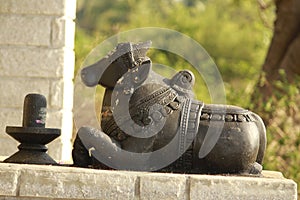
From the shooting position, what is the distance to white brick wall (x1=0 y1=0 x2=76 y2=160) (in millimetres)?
5477

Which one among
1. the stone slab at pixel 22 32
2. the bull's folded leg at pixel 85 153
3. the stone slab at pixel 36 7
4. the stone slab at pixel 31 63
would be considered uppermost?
the stone slab at pixel 36 7

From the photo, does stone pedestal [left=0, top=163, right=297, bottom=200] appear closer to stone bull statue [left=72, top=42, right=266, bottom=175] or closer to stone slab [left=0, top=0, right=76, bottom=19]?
stone bull statue [left=72, top=42, right=266, bottom=175]

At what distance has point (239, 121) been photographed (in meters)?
3.77

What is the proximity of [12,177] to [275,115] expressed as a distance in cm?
451

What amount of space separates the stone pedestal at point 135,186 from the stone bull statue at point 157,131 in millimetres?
236

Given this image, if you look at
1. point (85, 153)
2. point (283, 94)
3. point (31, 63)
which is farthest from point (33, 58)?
point (283, 94)

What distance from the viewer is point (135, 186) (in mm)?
3482

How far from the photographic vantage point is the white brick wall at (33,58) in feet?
18.0

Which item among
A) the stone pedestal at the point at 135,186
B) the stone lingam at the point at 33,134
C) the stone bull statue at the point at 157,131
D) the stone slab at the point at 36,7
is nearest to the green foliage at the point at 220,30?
the stone slab at the point at 36,7

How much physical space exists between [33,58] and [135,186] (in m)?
2.27

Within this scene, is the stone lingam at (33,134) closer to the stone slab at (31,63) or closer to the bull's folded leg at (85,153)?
the bull's folded leg at (85,153)

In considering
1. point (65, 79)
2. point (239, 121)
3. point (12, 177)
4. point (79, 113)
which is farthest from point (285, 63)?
point (12, 177)

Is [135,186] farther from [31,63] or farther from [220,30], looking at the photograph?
[220,30]

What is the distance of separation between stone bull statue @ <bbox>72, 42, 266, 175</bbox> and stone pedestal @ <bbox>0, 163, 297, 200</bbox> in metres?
0.24
